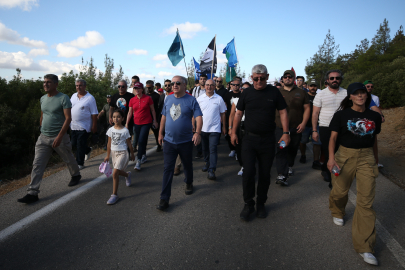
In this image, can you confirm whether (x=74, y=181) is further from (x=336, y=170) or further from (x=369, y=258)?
(x=369, y=258)

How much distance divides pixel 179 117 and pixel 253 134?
125 centimetres

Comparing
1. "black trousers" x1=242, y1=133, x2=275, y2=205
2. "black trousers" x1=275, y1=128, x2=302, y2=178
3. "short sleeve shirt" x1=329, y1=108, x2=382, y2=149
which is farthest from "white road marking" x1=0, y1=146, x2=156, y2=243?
"short sleeve shirt" x1=329, y1=108, x2=382, y2=149

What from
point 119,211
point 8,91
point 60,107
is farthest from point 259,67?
point 8,91

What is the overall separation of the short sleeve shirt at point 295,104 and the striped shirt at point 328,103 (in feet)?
0.98

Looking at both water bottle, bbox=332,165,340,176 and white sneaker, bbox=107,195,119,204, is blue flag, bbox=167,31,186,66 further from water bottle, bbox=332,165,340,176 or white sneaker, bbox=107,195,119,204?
water bottle, bbox=332,165,340,176

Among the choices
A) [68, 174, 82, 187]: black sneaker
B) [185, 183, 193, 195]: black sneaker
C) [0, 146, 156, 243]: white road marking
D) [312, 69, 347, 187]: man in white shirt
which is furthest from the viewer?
[68, 174, 82, 187]: black sneaker

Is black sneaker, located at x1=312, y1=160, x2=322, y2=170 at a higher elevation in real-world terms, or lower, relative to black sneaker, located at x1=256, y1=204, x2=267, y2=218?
lower

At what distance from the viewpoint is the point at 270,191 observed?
4.89 metres

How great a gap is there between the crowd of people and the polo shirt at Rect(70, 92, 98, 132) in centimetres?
2

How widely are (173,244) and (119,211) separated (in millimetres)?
1291

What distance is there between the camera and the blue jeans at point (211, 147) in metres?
5.68

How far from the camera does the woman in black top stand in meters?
2.83

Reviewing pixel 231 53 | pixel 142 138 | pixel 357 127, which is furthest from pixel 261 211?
pixel 231 53

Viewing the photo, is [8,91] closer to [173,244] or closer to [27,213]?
[27,213]
